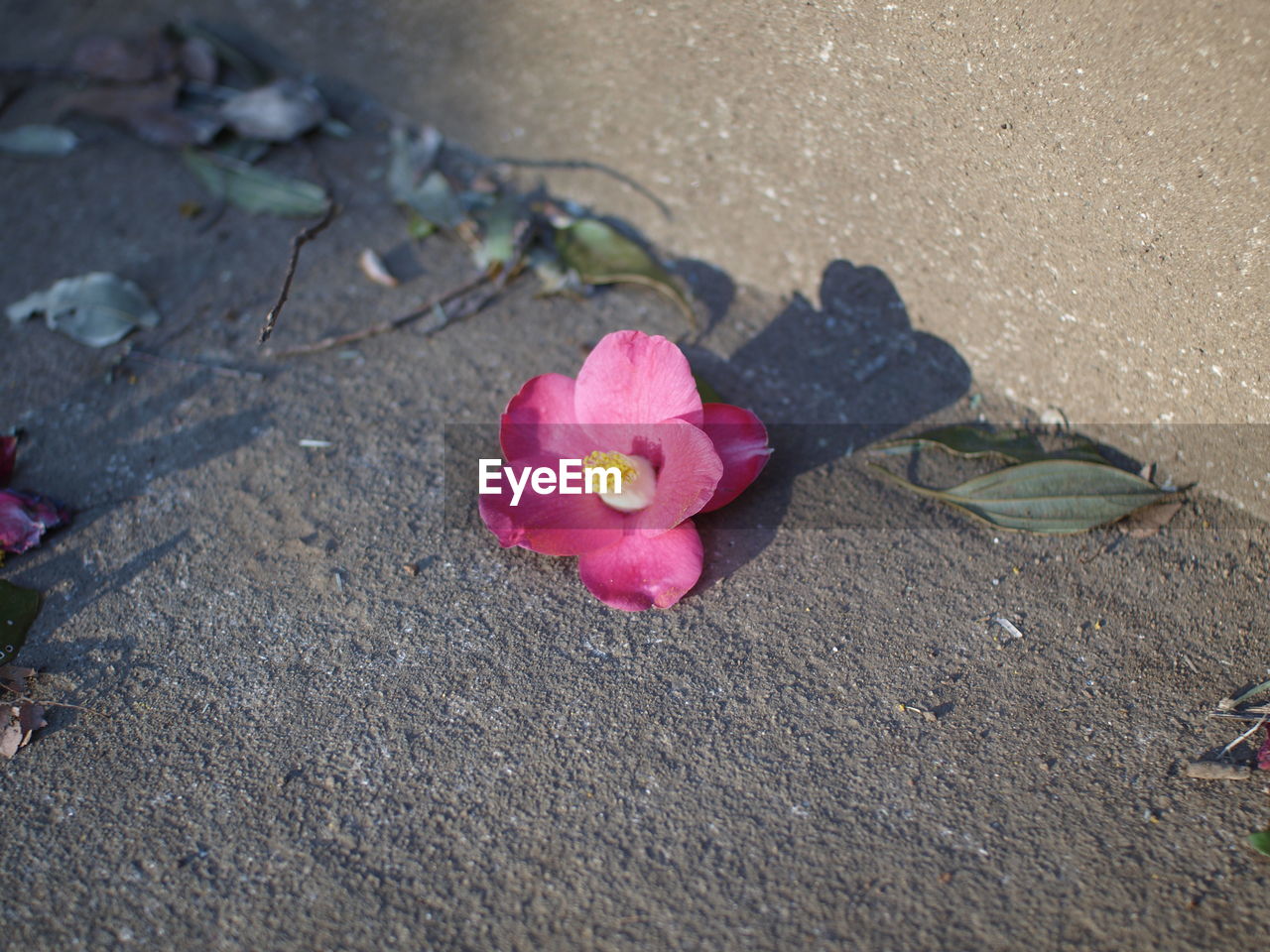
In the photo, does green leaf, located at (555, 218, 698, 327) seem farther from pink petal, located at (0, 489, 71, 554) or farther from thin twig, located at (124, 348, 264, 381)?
pink petal, located at (0, 489, 71, 554)

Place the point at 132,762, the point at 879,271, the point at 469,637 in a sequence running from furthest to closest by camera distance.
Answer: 1. the point at 879,271
2. the point at 469,637
3. the point at 132,762

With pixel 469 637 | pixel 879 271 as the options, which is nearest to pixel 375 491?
pixel 469 637

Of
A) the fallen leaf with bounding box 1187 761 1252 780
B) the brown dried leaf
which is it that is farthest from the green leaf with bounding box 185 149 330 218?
the fallen leaf with bounding box 1187 761 1252 780

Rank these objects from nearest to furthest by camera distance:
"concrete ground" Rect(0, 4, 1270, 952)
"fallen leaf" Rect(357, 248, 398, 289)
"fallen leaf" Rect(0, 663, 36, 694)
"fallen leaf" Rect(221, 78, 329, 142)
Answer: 1. "concrete ground" Rect(0, 4, 1270, 952)
2. "fallen leaf" Rect(0, 663, 36, 694)
3. "fallen leaf" Rect(357, 248, 398, 289)
4. "fallen leaf" Rect(221, 78, 329, 142)

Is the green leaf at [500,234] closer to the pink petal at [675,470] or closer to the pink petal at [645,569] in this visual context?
the pink petal at [675,470]

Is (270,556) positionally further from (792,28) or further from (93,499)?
(792,28)

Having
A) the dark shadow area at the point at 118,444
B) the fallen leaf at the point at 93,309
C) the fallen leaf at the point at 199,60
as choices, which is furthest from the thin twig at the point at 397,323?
the fallen leaf at the point at 199,60
